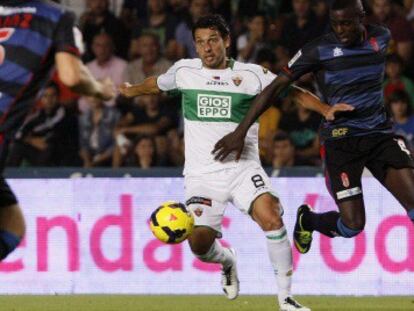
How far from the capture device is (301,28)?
14602mm

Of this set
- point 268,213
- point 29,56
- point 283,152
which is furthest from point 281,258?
point 283,152

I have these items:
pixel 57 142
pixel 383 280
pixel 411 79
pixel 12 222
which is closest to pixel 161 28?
pixel 57 142

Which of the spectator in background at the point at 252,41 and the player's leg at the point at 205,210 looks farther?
the spectator in background at the point at 252,41

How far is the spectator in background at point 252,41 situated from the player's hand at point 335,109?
15.9 ft

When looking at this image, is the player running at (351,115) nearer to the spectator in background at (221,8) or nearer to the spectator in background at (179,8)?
the spectator in background at (221,8)

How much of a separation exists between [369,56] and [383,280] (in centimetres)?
286

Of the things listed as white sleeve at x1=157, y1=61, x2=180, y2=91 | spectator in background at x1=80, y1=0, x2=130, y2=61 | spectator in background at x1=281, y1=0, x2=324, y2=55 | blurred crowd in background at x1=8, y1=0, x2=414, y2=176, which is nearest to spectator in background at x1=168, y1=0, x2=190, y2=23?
blurred crowd in background at x1=8, y1=0, x2=414, y2=176

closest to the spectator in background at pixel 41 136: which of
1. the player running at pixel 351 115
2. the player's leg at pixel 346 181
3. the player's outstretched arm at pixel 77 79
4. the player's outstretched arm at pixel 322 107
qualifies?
→ the player running at pixel 351 115

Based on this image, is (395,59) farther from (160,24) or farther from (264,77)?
(264,77)

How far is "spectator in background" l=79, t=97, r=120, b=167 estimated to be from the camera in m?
14.2

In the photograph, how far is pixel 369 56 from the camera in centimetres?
991

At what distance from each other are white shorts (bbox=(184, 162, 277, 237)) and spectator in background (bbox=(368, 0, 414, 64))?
4.75m

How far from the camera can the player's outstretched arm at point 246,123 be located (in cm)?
962

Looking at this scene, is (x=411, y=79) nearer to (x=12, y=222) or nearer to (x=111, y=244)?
(x=111, y=244)
